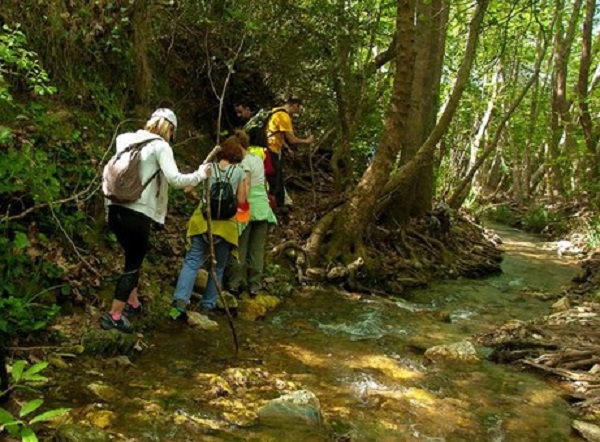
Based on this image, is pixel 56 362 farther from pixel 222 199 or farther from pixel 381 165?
pixel 381 165

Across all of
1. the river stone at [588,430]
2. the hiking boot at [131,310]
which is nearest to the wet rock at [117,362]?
the hiking boot at [131,310]

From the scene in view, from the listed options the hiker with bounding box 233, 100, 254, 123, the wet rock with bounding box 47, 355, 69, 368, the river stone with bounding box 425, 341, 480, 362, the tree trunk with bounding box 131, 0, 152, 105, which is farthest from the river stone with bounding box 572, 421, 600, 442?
the hiker with bounding box 233, 100, 254, 123

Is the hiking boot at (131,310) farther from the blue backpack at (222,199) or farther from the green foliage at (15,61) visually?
the green foliage at (15,61)

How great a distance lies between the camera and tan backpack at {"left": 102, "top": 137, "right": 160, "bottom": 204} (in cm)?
482

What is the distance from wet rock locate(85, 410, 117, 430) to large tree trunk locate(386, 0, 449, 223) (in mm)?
7762

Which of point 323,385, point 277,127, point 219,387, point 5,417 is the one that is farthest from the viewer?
point 277,127

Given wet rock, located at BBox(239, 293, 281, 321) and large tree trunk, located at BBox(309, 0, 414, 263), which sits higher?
large tree trunk, located at BBox(309, 0, 414, 263)

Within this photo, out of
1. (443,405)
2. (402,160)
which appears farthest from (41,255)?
(402,160)

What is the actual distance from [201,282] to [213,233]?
3.44 feet

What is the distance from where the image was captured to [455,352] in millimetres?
5977

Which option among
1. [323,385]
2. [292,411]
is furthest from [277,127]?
[292,411]

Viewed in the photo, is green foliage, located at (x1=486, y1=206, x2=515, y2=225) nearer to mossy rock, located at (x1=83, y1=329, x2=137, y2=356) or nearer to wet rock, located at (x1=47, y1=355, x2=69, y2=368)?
mossy rock, located at (x1=83, y1=329, x2=137, y2=356)

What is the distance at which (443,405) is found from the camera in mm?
4773

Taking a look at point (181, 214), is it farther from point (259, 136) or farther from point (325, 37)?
point (325, 37)
